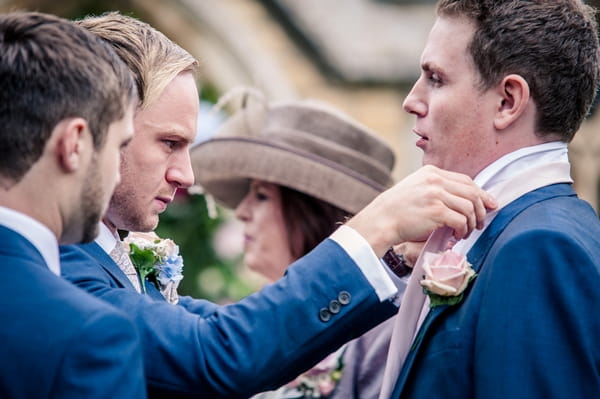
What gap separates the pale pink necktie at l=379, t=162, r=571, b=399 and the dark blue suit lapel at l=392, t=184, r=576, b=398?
0.02m

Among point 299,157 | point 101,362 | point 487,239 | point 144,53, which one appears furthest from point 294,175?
point 101,362

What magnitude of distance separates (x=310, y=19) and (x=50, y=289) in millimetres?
7285

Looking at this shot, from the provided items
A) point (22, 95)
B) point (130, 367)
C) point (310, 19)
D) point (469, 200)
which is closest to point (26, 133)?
point (22, 95)

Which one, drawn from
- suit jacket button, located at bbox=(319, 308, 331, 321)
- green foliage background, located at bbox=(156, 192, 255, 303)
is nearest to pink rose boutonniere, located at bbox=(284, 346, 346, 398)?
suit jacket button, located at bbox=(319, 308, 331, 321)

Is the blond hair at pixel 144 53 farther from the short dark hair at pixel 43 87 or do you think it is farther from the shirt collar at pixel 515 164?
the shirt collar at pixel 515 164

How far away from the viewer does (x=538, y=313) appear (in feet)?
8.90

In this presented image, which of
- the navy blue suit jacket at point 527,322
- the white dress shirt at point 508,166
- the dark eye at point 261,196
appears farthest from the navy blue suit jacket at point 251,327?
the dark eye at point 261,196

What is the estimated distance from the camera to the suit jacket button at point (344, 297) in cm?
283

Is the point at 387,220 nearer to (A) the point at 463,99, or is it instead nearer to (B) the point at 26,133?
(A) the point at 463,99

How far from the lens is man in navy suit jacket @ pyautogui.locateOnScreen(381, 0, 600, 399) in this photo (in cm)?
270

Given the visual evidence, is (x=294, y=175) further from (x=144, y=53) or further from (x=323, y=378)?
(x=144, y=53)

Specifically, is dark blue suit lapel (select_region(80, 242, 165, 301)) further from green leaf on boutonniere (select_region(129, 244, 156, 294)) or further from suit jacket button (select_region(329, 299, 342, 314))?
suit jacket button (select_region(329, 299, 342, 314))

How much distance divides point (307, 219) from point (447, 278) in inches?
83.3

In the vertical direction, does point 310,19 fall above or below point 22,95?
below
